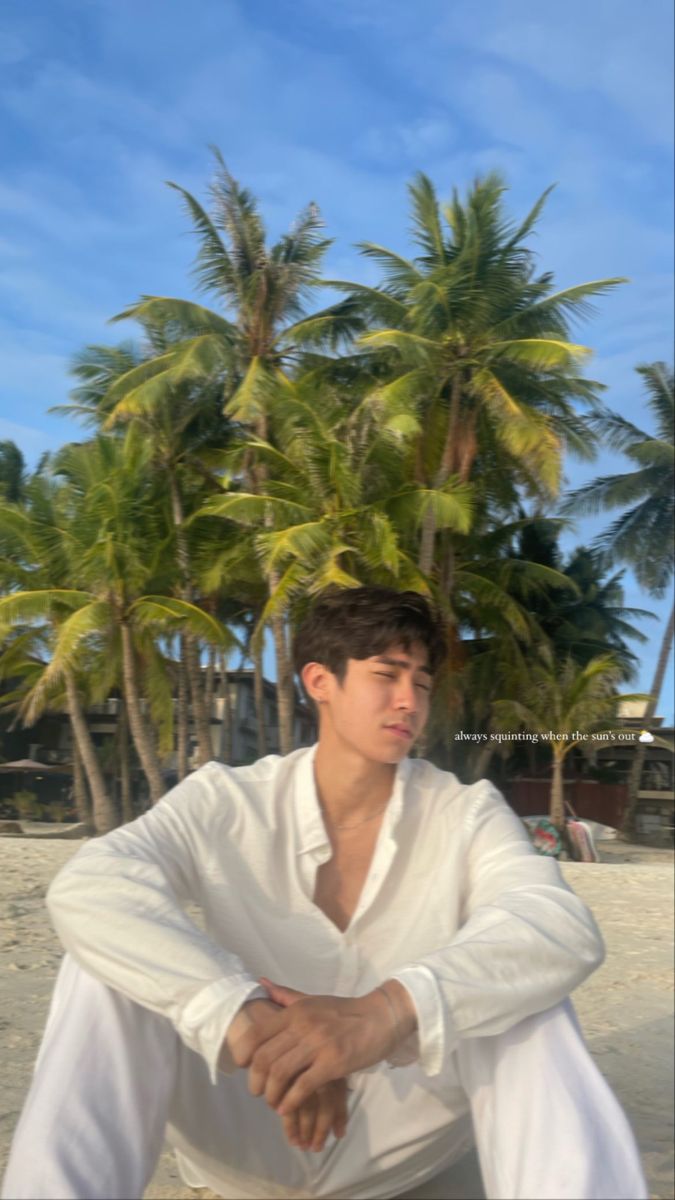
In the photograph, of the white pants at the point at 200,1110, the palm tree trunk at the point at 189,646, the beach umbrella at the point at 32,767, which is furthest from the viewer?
the beach umbrella at the point at 32,767

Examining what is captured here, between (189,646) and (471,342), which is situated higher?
(471,342)

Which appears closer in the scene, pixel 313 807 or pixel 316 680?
pixel 313 807

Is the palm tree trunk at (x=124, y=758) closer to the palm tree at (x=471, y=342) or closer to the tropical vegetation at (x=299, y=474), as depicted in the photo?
the tropical vegetation at (x=299, y=474)

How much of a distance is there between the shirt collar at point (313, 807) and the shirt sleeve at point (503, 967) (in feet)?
0.80

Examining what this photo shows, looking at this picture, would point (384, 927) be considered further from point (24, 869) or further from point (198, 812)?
point (24, 869)

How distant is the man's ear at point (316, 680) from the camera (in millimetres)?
1933

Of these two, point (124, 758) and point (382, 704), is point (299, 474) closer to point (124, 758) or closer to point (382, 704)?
point (124, 758)

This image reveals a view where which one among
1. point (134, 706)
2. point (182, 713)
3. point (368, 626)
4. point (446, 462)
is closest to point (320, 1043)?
point (368, 626)

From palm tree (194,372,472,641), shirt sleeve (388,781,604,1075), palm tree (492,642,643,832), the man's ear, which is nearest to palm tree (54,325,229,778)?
palm tree (194,372,472,641)

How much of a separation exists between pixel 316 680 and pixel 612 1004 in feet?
9.83

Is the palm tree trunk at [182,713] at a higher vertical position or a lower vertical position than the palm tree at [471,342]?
lower

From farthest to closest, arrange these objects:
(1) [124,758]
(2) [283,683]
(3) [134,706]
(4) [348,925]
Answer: (1) [124,758] → (2) [283,683] → (3) [134,706] → (4) [348,925]

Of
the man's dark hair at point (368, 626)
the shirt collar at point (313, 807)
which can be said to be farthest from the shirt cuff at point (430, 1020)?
the man's dark hair at point (368, 626)

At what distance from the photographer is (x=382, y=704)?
1.81 m
